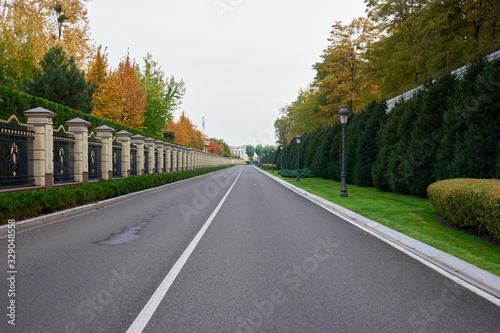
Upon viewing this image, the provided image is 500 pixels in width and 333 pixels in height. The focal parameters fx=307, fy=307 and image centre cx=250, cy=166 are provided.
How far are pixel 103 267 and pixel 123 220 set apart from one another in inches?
175

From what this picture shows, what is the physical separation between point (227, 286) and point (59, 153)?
12.9m

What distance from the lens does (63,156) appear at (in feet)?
46.3

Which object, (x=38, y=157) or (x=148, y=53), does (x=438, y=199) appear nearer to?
(x=38, y=157)

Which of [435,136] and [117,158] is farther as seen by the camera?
[117,158]

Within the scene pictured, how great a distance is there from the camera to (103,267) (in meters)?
4.82

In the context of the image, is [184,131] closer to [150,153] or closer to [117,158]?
[150,153]

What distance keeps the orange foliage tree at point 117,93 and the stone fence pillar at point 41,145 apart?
2369 cm

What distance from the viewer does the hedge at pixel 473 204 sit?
595cm

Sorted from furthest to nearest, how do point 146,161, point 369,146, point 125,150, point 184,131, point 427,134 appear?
1. point 184,131
2. point 146,161
3. point 369,146
4. point 125,150
5. point 427,134

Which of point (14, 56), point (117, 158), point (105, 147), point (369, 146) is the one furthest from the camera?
point (14, 56)

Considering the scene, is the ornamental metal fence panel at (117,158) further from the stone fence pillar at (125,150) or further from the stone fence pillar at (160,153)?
the stone fence pillar at (160,153)

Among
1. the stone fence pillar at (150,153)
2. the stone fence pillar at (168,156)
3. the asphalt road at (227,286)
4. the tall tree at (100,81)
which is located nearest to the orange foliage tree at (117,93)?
the tall tree at (100,81)

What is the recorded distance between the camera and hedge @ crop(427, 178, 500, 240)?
19.5ft

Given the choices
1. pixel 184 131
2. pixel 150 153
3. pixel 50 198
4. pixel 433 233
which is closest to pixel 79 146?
pixel 50 198
